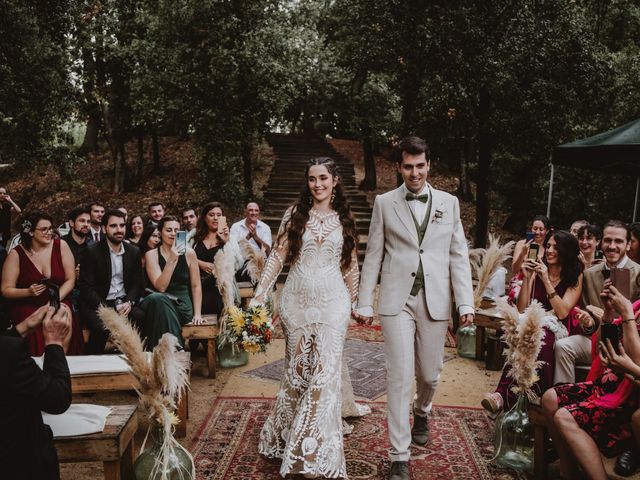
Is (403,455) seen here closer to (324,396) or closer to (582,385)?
(324,396)

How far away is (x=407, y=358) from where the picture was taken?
3.70 m

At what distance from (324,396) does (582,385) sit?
1.64 meters

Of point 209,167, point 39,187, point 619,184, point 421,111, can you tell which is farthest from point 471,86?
point 39,187

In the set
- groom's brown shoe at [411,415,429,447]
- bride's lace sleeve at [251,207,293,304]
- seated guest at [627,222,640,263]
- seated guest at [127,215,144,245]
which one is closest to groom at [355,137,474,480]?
groom's brown shoe at [411,415,429,447]

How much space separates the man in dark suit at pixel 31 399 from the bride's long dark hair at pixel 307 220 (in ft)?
6.06

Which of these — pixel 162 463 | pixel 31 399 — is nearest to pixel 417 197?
pixel 162 463

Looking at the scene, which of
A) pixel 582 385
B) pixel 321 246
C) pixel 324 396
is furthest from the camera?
pixel 321 246

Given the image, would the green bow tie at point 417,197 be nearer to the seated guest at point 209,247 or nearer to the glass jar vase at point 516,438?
the glass jar vase at point 516,438

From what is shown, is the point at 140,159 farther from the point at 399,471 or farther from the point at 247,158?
the point at 399,471

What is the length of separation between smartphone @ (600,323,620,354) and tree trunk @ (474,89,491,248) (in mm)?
9902

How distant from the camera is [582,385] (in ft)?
11.5

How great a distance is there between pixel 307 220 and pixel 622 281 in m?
2.06

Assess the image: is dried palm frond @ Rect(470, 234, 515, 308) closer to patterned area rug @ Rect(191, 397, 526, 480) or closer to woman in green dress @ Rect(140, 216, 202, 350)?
patterned area rug @ Rect(191, 397, 526, 480)

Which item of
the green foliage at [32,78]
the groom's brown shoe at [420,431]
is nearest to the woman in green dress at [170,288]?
the groom's brown shoe at [420,431]
